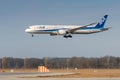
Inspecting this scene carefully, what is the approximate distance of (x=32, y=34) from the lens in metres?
84.2

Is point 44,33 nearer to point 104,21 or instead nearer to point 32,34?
point 32,34

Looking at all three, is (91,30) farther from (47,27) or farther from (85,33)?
(47,27)

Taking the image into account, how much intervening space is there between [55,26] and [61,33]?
11.0 feet

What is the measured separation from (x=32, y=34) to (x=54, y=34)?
579cm

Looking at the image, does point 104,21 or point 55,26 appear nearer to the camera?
point 55,26

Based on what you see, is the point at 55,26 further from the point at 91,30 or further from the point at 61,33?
the point at 91,30

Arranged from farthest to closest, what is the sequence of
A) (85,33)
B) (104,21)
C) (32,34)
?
(104,21) → (85,33) → (32,34)

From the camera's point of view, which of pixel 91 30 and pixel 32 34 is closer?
pixel 32 34

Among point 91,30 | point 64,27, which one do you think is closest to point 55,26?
point 64,27

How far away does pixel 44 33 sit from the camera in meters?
86.6

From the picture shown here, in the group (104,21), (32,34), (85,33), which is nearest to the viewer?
(32,34)

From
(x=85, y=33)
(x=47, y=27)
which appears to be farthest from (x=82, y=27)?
(x=47, y=27)

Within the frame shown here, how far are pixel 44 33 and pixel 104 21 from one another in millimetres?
19401

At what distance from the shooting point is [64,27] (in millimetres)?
89625
